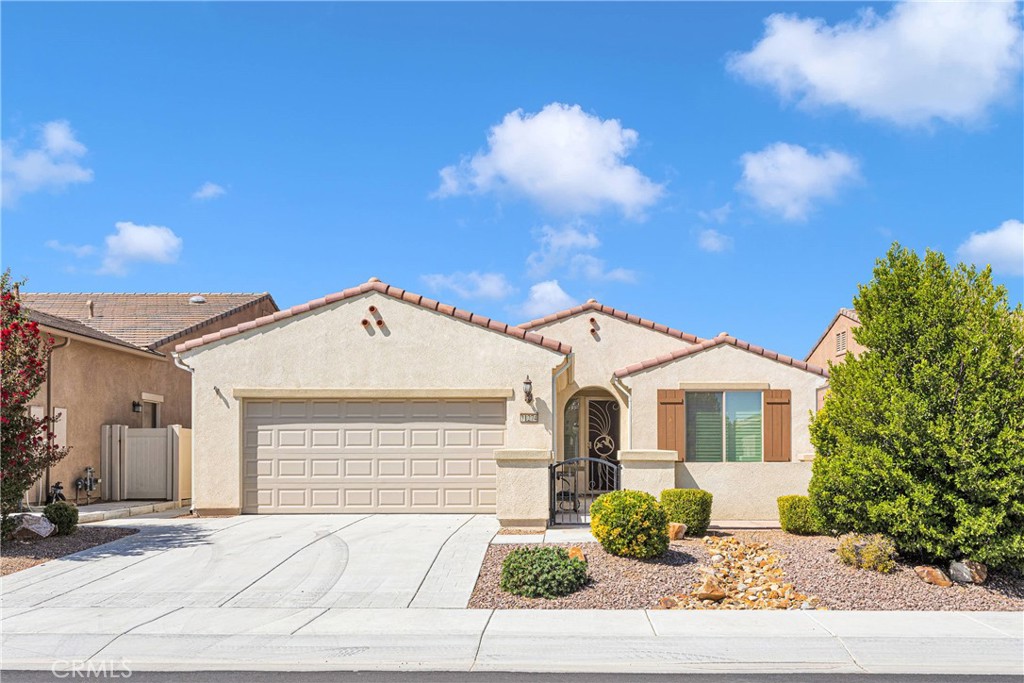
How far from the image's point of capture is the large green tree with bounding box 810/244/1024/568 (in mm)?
10750

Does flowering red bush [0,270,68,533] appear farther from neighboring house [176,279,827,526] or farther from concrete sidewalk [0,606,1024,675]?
concrete sidewalk [0,606,1024,675]

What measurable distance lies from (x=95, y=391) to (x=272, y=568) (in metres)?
10.4

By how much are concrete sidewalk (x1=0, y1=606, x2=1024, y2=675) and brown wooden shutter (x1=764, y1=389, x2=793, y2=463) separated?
682 centimetres

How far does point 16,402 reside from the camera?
13422 mm

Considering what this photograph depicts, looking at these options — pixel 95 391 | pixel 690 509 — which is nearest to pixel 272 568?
pixel 690 509

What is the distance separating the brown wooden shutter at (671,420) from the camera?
17125mm

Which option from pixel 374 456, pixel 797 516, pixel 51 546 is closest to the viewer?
pixel 51 546

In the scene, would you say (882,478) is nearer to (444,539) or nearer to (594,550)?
(594,550)

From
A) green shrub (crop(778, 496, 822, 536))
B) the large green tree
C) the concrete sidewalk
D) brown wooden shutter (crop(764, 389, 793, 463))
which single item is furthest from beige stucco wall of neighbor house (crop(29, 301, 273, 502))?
the large green tree

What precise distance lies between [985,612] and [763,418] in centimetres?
713

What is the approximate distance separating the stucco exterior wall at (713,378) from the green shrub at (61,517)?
33.6 ft

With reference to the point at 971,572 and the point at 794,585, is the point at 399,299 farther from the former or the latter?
the point at 971,572

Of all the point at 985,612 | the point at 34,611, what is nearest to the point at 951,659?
the point at 985,612

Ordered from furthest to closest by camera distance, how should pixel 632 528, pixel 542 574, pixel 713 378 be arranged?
1. pixel 713 378
2. pixel 632 528
3. pixel 542 574
